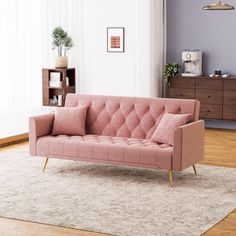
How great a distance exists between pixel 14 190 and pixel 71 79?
166 inches

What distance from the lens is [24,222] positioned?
5.18m

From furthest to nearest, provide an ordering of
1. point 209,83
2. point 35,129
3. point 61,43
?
point 61,43 → point 209,83 → point 35,129

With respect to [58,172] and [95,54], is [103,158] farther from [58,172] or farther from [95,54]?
[95,54]

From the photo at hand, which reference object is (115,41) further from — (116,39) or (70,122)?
(70,122)

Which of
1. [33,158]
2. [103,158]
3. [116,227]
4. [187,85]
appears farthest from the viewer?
[187,85]

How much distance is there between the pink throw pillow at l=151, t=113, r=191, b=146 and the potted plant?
343 cm

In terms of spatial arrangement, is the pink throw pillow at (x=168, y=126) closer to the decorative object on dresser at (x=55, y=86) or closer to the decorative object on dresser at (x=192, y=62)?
the decorative object on dresser at (x=192, y=62)

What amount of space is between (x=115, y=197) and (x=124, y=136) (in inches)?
50.8

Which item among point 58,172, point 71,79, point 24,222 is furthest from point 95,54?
point 24,222

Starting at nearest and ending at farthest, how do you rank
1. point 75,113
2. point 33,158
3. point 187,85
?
point 75,113, point 33,158, point 187,85

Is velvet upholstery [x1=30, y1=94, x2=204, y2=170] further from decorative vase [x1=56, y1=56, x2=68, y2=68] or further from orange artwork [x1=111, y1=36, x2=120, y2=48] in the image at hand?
orange artwork [x1=111, y1=36, x2=120, y2=48]

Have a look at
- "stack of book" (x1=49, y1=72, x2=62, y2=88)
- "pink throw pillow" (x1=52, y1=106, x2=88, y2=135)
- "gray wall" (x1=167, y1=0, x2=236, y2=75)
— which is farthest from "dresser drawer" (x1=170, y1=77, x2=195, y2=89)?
"pink throw pillow" (x1=52, y1=106, x2=88, y2=135)

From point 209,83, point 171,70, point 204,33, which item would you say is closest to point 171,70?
point 171,70

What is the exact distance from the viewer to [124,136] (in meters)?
7.11
